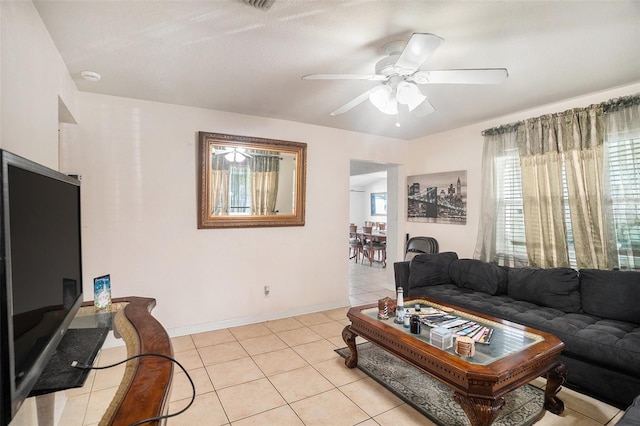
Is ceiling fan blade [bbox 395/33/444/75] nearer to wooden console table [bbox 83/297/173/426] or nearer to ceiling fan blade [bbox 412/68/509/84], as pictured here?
ceiling fan blade [bbox 412/68/509/84]

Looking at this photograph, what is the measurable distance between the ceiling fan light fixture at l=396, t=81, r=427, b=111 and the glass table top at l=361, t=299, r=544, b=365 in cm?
152

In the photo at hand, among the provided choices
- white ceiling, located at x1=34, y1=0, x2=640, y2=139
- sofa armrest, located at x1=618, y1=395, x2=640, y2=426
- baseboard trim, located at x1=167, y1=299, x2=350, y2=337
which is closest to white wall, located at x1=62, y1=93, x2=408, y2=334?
baseboard trim, located at x1=167, y1=299, x2=350, y2=337

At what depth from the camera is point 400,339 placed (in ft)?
6.69

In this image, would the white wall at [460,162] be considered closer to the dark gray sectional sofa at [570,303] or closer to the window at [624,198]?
the dark gray sectional sofa at [570,303]

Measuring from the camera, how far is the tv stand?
845 mm

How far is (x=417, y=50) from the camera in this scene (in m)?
1.64

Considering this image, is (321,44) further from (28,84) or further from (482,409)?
(482,409)

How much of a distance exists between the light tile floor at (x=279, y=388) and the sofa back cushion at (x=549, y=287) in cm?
71

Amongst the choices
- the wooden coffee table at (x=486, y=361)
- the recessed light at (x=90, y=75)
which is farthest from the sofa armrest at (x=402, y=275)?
the recessed light at (x=90, y=75)

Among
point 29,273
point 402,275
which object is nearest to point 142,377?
point 29,273

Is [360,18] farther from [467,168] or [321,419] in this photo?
[467,168]

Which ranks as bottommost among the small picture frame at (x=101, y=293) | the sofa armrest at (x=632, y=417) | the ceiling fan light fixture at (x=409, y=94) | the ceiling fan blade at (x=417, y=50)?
the sofa armrest at (x=632, y=417)

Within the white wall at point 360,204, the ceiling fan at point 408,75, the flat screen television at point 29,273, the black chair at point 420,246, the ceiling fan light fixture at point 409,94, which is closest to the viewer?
the flat screen television at point 29,273

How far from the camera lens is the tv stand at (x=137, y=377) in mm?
845
